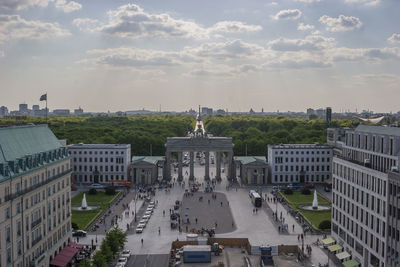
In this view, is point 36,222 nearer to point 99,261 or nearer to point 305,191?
point 99,261

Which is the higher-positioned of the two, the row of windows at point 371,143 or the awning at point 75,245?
the row of windows at point 371,143

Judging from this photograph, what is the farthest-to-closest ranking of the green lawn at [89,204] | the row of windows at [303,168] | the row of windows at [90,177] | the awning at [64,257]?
the row of windows at [90,177], the row of windows at [303,168], the green lawn at [89,204], the awning at [64,257]

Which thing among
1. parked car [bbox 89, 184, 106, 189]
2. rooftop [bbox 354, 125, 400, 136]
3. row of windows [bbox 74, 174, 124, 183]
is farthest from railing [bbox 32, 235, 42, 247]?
row of windows [bbox 74, 174, 124, 183]

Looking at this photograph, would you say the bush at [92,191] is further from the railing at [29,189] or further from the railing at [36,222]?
the railing at [36,222]

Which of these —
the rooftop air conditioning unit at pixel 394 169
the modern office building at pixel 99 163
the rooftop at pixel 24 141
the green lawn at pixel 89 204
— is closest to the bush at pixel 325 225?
the rooftop air conditioning unit at pixel 394 169

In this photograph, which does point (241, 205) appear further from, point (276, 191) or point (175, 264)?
point (175, 264)

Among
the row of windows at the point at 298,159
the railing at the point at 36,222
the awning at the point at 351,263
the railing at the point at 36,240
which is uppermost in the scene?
the row of windows at the point at 298,159

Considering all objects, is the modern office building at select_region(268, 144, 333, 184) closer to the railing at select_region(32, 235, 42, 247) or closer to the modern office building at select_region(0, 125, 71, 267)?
the modern office building at select_region(0, 125, 71, 267)

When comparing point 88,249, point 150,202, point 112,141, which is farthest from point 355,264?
point 112,141
